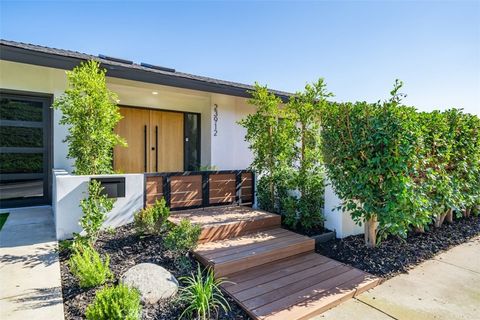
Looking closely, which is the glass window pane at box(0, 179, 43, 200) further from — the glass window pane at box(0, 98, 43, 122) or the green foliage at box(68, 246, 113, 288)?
the green foliage at box(68, 246, 113, 288)

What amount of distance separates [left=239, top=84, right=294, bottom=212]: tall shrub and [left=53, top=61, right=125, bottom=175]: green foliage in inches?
104

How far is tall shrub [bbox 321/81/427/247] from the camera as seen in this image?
3.53 m

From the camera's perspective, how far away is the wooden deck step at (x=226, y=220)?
4160 millimetres

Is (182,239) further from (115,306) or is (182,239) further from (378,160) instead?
(378,160)

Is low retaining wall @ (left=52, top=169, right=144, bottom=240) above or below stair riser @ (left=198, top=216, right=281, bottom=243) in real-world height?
above

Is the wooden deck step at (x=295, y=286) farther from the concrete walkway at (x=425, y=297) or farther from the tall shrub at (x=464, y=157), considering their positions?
the tall shrub at (x=464, y=157)

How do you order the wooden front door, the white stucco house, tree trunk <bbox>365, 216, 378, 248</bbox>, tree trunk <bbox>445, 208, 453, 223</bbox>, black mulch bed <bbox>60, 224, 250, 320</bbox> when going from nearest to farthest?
black mulch bed <bbox>60, 224, 250, 320</bbox> → tree trunk <bbox>365, 216, 378, 248</bbox> → the white stucco house → tree trunk <bbox>445, 208, 453, 223</bbox> → the wooden front door

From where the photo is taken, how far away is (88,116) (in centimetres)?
421

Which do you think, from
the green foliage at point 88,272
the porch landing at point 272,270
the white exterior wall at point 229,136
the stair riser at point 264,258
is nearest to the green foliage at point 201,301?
the porch landing at point 272,270

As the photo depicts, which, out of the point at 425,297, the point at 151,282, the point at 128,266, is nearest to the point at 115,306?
the point at 151,282

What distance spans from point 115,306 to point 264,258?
212 centimetres

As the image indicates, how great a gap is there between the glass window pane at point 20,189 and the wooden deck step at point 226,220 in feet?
10.6

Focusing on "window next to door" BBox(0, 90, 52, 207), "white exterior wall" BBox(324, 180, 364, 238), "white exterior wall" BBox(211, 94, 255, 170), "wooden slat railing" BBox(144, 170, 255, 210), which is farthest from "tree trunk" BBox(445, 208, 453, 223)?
"window next to door" BBox(0, 90, 52, 207)

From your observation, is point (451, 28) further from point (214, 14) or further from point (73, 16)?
point (73, 16)
